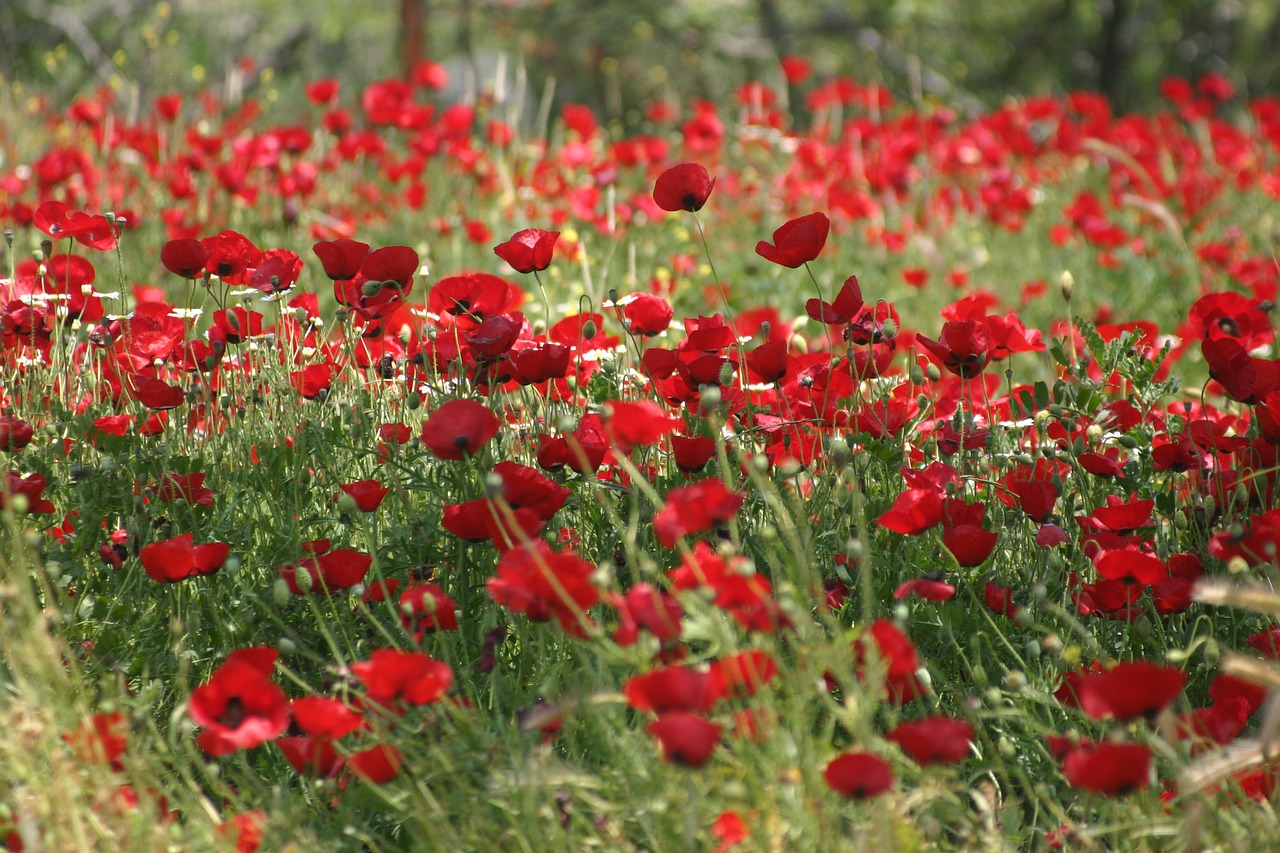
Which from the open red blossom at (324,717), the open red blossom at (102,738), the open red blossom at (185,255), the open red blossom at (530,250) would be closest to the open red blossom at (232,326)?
the open red blossom at (185,255)

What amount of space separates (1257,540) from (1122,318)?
3116 millimetres

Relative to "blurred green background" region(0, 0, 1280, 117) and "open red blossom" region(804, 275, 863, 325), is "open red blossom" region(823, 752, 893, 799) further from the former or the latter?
"blurred green background" region(0, 0, 1280, 117)

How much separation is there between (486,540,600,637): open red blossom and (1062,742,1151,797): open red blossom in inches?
20.5

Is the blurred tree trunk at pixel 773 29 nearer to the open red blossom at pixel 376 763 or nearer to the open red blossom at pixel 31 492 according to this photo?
the open red blossom at pixel 31 492

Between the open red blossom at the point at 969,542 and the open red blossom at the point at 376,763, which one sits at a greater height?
the open red blossom at the point at 969,542

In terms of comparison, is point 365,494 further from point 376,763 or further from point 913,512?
point 913,512

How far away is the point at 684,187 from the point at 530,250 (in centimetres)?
26

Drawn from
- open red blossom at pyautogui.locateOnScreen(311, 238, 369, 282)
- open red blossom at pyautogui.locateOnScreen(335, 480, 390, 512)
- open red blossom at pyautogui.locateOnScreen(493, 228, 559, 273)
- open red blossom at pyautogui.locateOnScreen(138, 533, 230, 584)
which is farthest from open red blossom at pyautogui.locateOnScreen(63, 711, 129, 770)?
open red blossom at pyautogui.locateOnScreen(493, 228, 559, 273)

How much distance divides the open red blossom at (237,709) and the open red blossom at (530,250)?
834 mm

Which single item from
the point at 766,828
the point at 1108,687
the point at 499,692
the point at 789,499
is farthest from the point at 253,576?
the point at 1108,687

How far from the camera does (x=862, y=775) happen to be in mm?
1256

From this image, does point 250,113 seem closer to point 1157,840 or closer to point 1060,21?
point 1157,840

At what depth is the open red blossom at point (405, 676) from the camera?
4.66 feet

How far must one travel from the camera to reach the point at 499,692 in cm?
173
